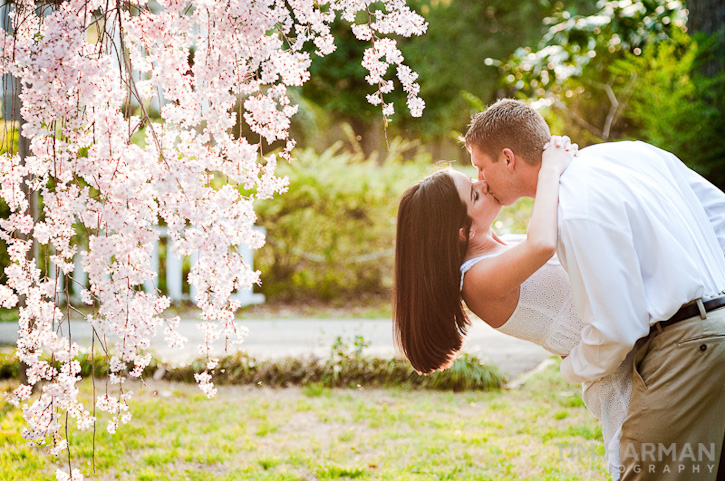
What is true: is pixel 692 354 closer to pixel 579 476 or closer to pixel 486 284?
pixel 486 284

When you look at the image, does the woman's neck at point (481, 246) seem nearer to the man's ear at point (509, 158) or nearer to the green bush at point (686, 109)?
the man's ear at point (509, 158)

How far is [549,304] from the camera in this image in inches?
91.4

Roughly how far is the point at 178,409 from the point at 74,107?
9.37 feet

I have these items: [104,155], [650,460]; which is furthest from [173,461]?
[650,460]

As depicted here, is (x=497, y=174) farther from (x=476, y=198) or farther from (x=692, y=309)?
(x=692, y=309)

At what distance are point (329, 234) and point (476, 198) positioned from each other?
641cm

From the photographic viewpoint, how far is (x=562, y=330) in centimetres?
230

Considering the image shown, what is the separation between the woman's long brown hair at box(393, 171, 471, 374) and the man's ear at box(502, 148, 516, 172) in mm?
230

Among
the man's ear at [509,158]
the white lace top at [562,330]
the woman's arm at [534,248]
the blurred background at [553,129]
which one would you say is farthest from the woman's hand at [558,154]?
the blurred background at [553,129]

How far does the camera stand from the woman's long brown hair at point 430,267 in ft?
7.97

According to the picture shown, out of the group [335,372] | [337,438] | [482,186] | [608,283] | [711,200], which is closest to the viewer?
[608,283]

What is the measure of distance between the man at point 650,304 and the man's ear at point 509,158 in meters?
0.24

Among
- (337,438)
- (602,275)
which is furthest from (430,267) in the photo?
(337,438)

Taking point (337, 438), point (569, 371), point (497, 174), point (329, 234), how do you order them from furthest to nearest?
point (329, 234)
point (337, 438)
point (497, 174)
point (569, 371)
